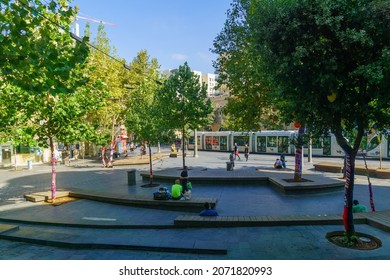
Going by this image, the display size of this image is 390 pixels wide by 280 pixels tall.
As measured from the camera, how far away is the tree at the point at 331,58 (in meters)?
6.36

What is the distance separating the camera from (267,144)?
36.5 metres

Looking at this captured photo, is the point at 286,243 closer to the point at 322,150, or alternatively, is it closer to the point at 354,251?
the point at 354,251

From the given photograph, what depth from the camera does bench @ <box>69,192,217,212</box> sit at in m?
11.4

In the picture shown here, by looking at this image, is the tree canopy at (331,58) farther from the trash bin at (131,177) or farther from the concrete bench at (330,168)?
the concrete bench at (330,168)

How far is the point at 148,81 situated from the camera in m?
32.7

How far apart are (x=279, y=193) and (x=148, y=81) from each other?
2311 centimetres

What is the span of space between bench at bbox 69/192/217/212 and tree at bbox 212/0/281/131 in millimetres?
7092

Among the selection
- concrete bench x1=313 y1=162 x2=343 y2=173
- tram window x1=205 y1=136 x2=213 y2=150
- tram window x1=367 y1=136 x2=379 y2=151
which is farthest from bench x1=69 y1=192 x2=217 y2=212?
tram window x1=205 y1=136 x2=213 y2=150

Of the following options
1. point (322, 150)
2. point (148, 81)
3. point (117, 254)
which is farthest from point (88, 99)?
point (322, 150)

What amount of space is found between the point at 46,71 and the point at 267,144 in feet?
107

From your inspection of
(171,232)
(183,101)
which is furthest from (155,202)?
(183,101)

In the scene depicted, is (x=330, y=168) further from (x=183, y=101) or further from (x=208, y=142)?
(x=208, y=142)

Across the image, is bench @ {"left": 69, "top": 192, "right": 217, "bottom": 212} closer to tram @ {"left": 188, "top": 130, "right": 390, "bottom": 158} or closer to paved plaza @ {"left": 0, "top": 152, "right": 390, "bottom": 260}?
paved plaza @ {"left": 0, "top": 152, "right": 390, "bottom": 260}

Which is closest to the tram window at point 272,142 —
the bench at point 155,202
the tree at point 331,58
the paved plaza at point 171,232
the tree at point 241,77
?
the tree at point 241,77
